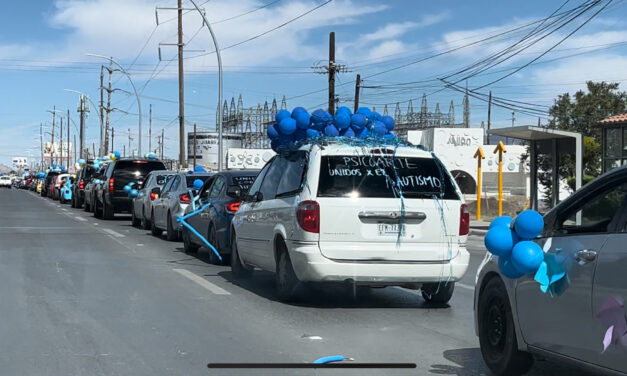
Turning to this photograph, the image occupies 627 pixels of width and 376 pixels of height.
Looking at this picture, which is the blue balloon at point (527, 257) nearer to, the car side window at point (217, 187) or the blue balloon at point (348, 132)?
the blue balloon at point (348, 132)

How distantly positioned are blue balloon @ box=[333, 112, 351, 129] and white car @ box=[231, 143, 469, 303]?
175 centimetres

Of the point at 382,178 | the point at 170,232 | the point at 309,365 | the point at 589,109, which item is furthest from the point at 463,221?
the point at 589,109

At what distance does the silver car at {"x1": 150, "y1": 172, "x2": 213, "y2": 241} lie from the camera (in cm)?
1606

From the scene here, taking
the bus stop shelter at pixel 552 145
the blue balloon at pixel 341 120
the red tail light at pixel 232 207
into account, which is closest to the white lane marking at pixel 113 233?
the red tail light at pixel 232 207

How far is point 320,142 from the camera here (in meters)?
8.73

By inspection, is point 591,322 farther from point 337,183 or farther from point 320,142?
point 320,142

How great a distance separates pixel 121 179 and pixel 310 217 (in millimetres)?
18277

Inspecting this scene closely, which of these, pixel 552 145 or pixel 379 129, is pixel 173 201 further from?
pixel 552 145

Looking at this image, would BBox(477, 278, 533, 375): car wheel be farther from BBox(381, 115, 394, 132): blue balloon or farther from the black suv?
the black suv

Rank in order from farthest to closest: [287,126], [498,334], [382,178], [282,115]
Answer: [282,115], [287,126], [382,178], [498,334]

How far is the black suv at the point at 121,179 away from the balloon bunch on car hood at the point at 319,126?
→ 15.3 metres

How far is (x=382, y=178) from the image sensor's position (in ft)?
27.7

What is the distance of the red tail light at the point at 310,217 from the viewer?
8.16m

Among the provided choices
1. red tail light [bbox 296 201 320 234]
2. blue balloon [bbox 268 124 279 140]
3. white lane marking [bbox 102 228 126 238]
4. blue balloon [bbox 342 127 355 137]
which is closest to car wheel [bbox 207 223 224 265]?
blue balloon [bbox 268 124 279 140]
